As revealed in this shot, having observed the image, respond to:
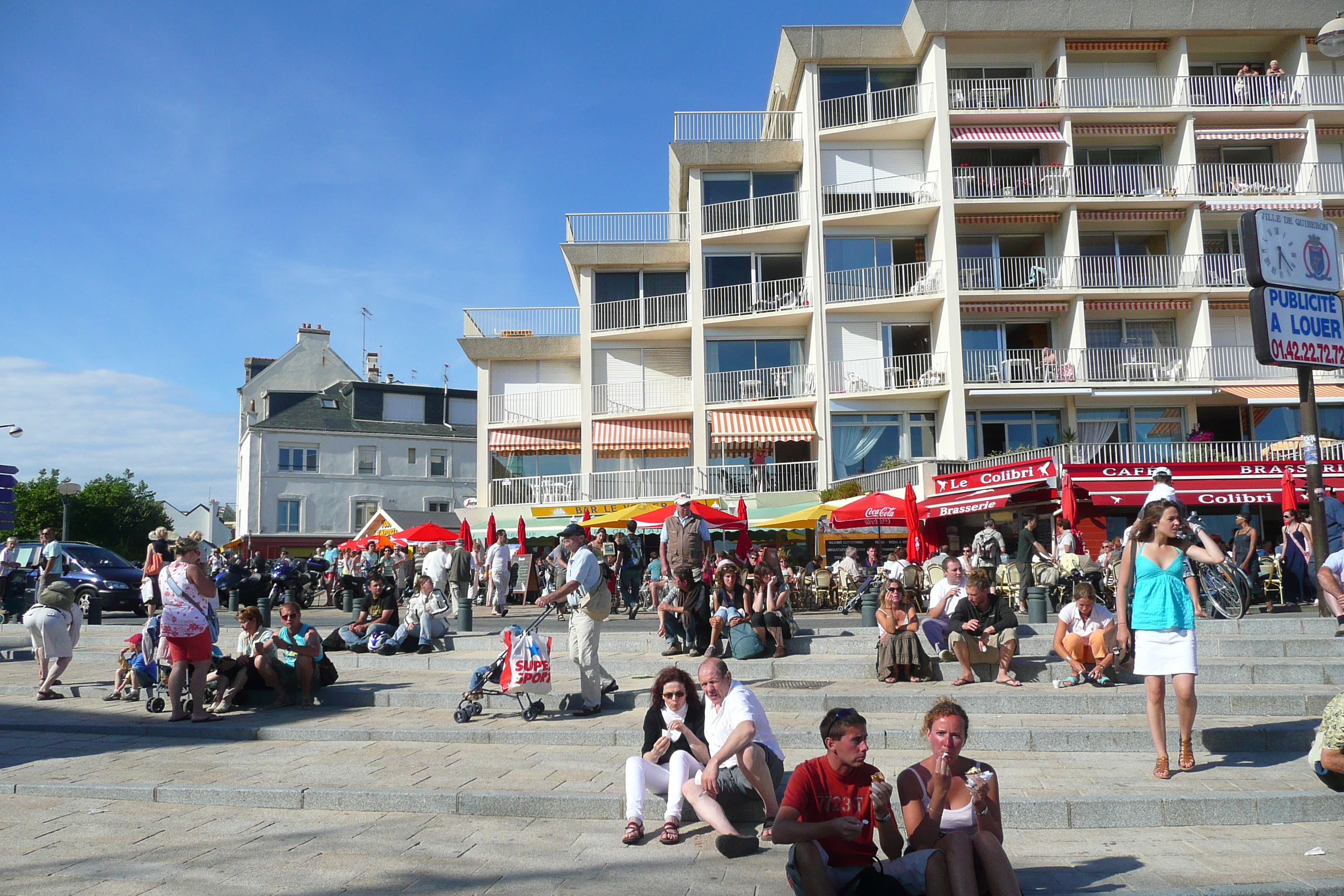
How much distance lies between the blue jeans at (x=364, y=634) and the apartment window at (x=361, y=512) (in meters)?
34.4

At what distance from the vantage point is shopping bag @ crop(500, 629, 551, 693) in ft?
28.3

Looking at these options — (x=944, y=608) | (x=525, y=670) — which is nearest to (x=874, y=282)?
(x=944, y=608)

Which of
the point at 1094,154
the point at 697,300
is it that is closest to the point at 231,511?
the point at 697,300

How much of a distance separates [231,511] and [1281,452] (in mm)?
67550

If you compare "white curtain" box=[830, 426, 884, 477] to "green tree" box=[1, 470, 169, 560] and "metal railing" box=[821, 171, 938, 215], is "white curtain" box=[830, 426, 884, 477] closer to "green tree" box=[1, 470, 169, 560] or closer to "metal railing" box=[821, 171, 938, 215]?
"metal railing" box=[821, 171, 938, 215]

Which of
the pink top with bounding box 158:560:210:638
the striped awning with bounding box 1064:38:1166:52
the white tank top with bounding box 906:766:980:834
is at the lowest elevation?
the white tank top with bounding box 906:766:980:834

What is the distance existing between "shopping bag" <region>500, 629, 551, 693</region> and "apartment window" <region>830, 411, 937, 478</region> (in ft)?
68.8

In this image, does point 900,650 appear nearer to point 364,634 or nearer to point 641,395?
point 364,634

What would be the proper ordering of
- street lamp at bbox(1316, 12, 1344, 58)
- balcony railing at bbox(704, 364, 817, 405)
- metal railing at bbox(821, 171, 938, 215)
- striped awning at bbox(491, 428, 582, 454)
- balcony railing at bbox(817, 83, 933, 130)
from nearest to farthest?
street lamp at bbox(1316, 12, 1344, 58) → metal railing at bbox(821, 171, 938, 215) → balcony railing at bbox(817, 83, 933, 130) → balcony railing at bbox(704, 364, 817, 405) → striped awning at bbox(491, 428, 582, 454)

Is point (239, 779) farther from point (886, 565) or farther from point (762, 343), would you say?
point (762, 343)

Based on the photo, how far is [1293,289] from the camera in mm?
10977

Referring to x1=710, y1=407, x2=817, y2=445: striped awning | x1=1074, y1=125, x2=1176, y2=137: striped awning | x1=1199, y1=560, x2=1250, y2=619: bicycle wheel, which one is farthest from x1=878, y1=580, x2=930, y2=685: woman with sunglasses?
x1=1074, y1=125, x2=1176, y2=137: striped awning

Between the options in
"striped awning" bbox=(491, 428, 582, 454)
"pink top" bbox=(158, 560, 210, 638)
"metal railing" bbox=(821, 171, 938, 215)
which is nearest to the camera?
"pink top" bbox=(158, 560, 210, 638)

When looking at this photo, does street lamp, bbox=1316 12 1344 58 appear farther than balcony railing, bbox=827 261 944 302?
No
